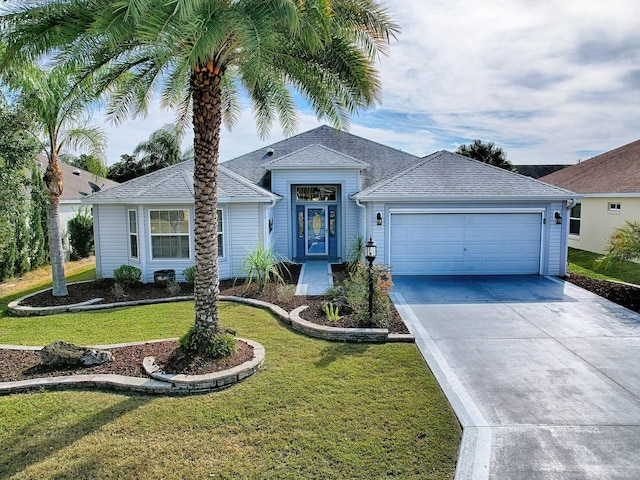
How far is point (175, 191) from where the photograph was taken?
14.0 m

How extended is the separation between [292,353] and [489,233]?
989 centimetres

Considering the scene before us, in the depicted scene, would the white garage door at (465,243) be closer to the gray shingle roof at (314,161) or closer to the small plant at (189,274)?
the gray shingle roof at (314,161)

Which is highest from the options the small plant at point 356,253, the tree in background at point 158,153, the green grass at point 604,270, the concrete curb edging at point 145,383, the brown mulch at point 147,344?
the tree in background at point 158,153

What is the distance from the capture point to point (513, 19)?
9656 millimetres

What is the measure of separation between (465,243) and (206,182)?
10580 millimetres

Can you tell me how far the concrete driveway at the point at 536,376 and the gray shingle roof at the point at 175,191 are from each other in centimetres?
595

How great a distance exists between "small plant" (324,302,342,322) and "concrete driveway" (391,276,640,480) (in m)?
1.70

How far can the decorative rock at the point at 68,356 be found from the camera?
718cm

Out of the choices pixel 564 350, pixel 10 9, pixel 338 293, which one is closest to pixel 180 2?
pixel 10 9

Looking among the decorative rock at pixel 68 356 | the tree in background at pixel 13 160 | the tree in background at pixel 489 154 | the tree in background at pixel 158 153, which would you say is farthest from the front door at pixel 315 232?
the tree in background at pixel 158 153

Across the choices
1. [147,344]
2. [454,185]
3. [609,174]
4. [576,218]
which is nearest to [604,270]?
[454,185]

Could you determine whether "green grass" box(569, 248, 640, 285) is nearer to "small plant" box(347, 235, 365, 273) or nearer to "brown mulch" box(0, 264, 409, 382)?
"small plant" box(347, 235, 365, 273)

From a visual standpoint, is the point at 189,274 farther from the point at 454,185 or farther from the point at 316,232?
the point at 454,185

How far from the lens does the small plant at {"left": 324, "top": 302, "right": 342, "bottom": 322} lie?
9516 mm
